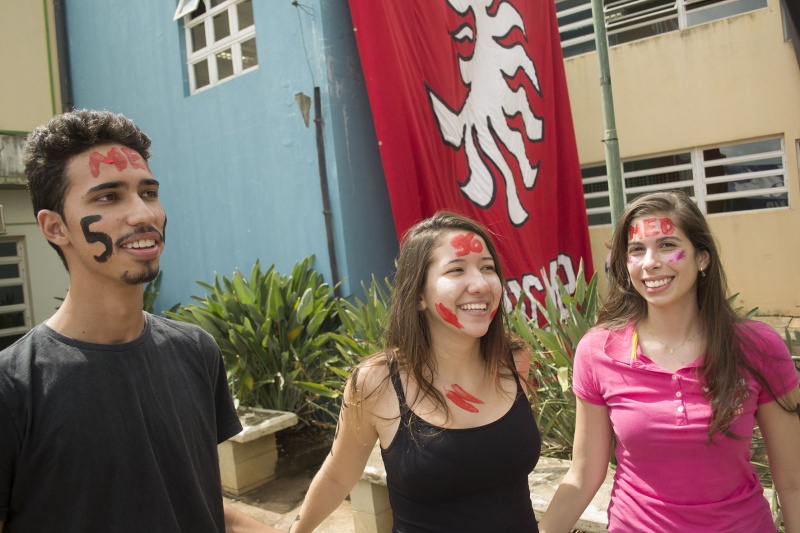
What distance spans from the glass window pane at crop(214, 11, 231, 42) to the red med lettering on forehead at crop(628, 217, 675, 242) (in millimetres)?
6242

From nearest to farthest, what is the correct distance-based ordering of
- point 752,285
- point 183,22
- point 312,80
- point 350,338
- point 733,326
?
point 733,326
point 350,338
point 312,80
point 183,22
point 752,285

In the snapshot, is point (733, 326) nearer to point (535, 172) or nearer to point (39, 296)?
point (535, 172)

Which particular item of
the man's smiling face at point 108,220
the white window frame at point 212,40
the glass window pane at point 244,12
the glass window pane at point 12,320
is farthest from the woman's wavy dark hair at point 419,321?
the glass window pane at point 12,320

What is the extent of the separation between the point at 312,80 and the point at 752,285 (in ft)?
23.3

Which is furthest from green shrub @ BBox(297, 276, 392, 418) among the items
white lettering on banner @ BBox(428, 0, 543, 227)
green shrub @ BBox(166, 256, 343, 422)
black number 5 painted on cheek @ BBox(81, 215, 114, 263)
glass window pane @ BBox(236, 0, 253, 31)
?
glass window pane @ BBox(236, 0, 253, 31)

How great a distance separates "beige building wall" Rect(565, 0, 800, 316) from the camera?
8984mm

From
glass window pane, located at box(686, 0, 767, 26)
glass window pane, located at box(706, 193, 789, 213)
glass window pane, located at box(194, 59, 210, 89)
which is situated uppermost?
glass window pane, located at box(686, 0, 767, 26)

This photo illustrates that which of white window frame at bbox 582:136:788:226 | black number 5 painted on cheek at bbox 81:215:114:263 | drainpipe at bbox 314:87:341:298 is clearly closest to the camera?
black number 5 painted on cheek at bbox 81:215:114:263

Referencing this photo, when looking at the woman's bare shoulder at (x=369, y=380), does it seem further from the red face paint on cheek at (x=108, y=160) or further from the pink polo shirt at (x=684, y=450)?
the red face paint on cheek at (x=108, y=160)

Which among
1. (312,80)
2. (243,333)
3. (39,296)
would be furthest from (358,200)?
(39,296)

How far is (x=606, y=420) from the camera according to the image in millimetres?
2150

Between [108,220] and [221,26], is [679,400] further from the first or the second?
[221,26]

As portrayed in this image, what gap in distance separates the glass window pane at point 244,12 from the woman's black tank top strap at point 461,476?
639 centimetres

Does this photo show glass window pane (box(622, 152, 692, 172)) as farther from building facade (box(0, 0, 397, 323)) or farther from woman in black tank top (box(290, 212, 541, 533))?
woman in black tank top (box(290, 212, 541, 533))
